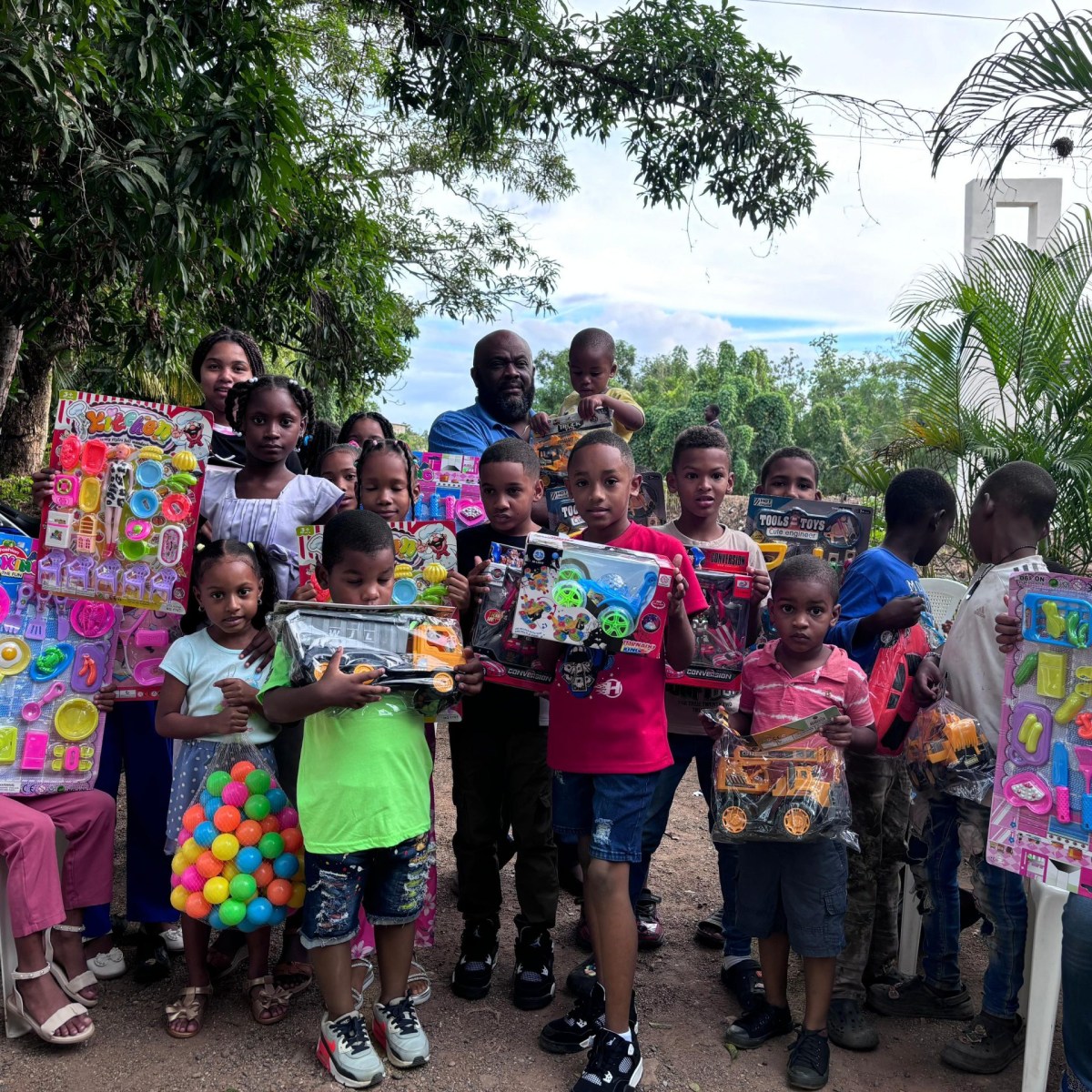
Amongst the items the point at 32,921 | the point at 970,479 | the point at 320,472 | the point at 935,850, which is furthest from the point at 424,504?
the point at 970,479

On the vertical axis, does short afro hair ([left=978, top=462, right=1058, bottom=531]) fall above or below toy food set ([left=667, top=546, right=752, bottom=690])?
above

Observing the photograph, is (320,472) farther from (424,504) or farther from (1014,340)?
(1014,340)

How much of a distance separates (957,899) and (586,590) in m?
1.81

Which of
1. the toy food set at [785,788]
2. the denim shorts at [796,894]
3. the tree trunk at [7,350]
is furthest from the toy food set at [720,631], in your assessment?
the tree trunk at [7,350]

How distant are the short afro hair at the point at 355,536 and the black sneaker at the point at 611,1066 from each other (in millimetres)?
1682

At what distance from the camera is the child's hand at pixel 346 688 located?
115 inches

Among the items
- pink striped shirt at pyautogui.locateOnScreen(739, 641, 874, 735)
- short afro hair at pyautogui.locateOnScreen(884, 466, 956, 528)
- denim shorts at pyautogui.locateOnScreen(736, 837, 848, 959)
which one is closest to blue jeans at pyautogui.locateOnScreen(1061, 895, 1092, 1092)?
denim shorts at pyautogui.locateOnScreen(736, 837, 848, 959)

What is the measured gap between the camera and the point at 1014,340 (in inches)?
257

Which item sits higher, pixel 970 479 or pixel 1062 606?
pixel 970 479

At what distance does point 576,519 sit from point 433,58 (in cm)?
571

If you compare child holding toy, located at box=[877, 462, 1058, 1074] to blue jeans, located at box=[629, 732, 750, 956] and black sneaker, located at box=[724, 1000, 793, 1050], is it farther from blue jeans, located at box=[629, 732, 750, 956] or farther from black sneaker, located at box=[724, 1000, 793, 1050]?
blue jeans, located at box=[629, 732, 750, 956]

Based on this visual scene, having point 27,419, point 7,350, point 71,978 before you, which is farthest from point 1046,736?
point 27,419

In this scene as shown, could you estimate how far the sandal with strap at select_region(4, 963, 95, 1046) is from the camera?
311 centimetres

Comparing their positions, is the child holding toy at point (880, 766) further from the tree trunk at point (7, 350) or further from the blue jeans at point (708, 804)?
the tree trunk at point (7, 350)
